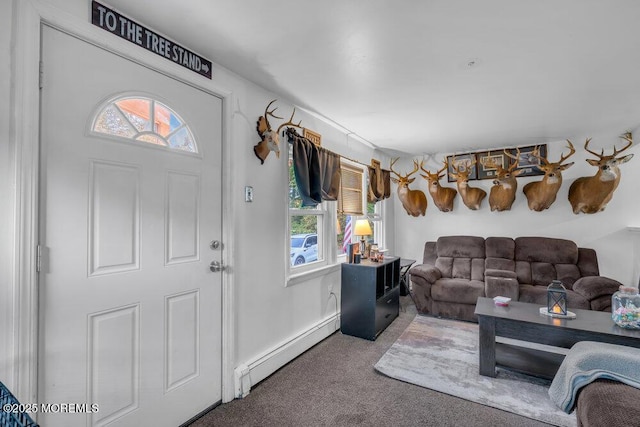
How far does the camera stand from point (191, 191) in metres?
1.92

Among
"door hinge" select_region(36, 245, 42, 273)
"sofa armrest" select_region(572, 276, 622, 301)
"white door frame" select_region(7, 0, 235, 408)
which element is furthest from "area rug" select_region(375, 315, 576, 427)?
"door hinge" select_region(36, 245, 42, 273)

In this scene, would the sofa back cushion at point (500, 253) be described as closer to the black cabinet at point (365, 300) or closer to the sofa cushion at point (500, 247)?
the sofa cushion at point (500, 247)

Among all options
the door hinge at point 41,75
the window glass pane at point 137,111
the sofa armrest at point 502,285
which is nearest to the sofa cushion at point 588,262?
the sofa armrest at point 502,285

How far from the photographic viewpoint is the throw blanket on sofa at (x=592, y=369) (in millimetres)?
1353

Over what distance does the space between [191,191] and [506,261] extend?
399cm

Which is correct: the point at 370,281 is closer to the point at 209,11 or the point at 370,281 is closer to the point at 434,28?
the point at 434,28

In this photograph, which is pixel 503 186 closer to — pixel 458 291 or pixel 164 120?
pixel 458 291

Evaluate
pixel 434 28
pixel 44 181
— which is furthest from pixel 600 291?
pixel 44 181

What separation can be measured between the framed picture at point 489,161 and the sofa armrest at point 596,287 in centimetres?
178

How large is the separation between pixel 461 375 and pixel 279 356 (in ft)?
4.83

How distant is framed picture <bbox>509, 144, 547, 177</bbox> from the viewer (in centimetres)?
419

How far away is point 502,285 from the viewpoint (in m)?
3.53

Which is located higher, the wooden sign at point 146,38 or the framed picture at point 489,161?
the wooden sign at point 146,38

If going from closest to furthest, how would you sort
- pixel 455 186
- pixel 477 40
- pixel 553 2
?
pixel 553 2 < pixel 477 40 < pixel 455 186
